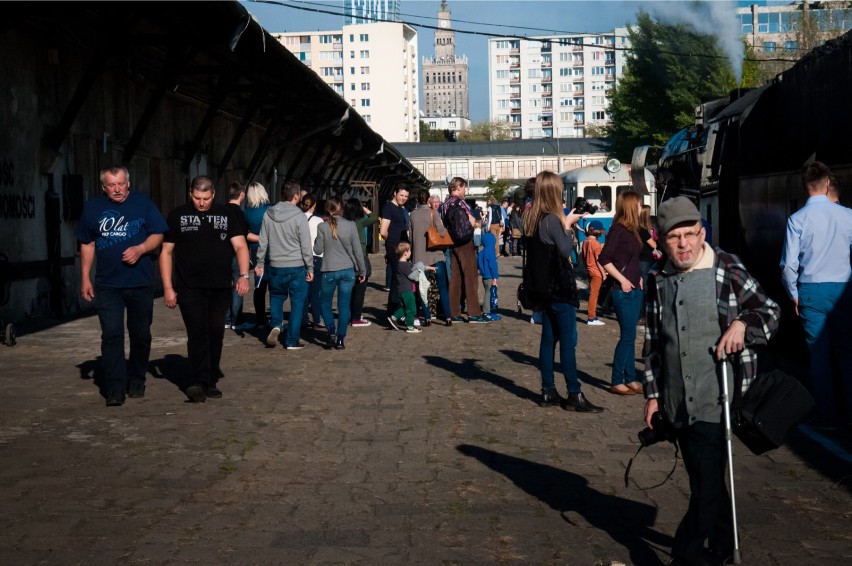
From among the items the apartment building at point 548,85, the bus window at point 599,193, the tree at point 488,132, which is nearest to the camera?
the bus window at point 599,193

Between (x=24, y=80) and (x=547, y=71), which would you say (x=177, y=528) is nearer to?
(x=24, y=80)

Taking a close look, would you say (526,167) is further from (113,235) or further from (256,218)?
(113,235)

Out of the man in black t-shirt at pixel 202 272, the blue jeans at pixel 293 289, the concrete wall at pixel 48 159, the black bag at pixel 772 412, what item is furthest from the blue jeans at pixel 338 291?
the black bag at pixel 772 412

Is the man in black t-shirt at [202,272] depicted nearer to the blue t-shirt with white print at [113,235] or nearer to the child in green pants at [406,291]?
the blue t-shirt with white print at [113,235]

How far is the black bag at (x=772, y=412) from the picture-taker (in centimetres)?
457

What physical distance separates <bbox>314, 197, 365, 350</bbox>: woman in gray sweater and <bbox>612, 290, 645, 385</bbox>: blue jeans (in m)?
3.92

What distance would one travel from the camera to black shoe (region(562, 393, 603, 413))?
895 cm

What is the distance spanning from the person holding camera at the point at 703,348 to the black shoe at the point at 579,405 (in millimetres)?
4095

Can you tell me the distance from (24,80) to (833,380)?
1118 cm

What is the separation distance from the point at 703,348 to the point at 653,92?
74511 millimetres

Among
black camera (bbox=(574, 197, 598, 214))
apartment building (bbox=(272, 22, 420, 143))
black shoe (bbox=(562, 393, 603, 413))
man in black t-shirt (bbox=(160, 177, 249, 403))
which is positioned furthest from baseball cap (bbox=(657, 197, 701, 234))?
apartment building (bbox=(272, 22, 420, 143))

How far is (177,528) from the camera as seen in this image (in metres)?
5.61

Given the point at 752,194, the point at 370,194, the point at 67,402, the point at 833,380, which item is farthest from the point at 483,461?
the point at 370,194

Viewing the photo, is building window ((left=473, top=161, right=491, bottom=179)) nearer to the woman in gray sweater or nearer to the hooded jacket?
the woman in gray sweater
